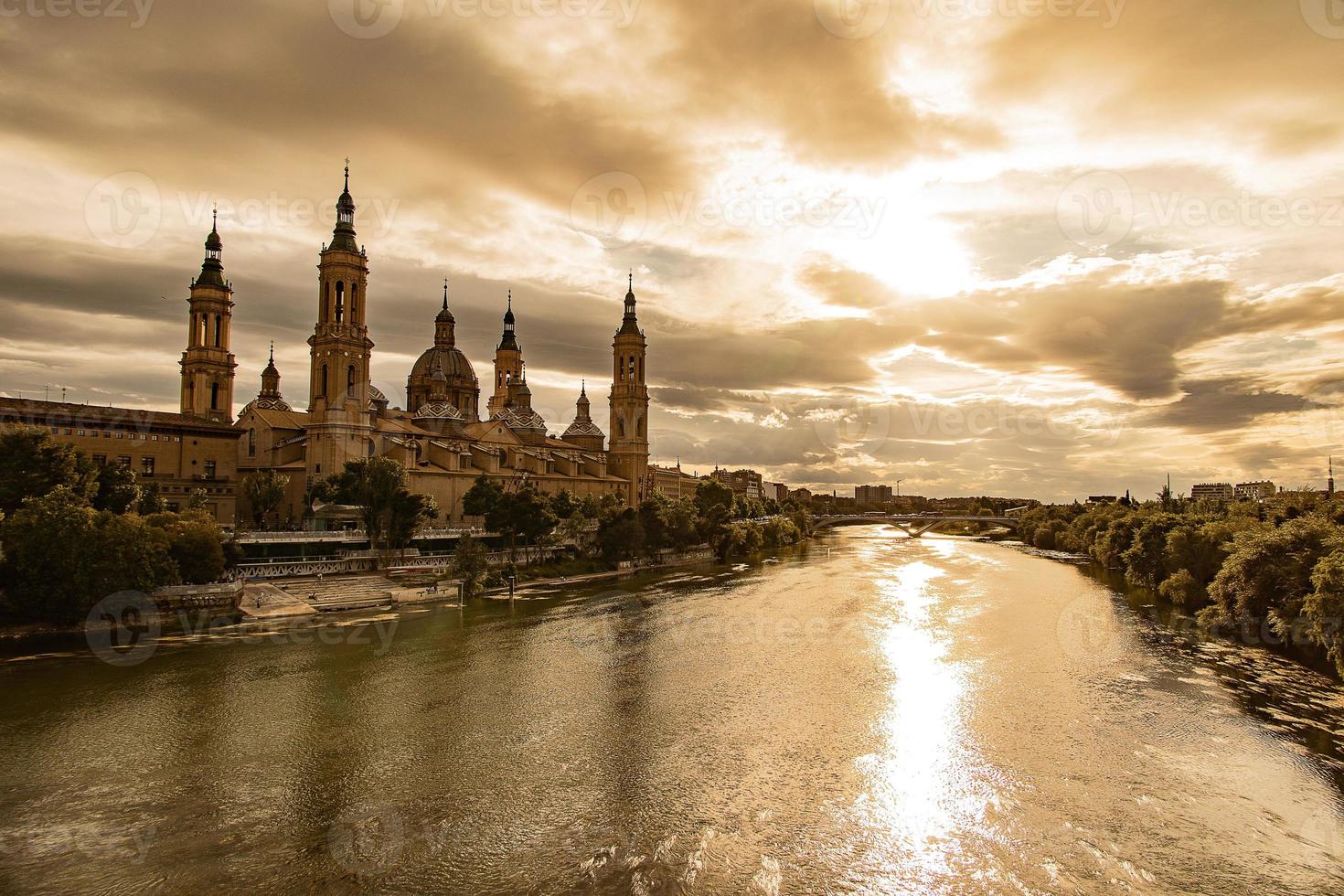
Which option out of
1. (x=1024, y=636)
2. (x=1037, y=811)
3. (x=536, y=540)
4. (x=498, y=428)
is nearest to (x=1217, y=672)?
(x=1024, y=636)

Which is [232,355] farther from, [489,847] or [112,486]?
[489,847]

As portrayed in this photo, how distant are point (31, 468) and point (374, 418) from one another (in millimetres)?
37554

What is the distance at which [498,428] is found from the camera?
8831 centimetres

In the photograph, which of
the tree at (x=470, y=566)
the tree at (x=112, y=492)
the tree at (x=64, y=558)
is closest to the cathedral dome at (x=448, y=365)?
the tree at (x=470, y=566)

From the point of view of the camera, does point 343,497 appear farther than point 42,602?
Yes

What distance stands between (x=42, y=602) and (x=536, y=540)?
117 feet

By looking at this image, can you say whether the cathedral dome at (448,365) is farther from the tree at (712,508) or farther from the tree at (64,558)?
the tree at (64,558)

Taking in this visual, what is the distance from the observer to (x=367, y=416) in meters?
66.7

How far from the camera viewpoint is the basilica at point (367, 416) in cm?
6512

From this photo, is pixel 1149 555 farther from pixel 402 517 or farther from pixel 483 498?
pixel 402 517

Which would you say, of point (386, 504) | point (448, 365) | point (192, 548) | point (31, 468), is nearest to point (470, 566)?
point (386, 504)

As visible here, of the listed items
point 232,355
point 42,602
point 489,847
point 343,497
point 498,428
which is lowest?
point 489,847

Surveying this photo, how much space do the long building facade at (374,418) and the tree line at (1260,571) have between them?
182 feet

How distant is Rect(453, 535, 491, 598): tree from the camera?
51.9 m
